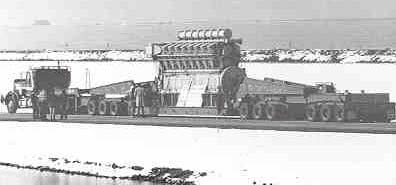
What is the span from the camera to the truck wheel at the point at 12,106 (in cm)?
6384

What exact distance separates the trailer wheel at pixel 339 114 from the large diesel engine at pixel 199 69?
9.69 meters

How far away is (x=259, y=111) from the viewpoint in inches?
1988

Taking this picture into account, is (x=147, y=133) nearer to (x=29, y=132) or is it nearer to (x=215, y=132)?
(x=215, y=132)

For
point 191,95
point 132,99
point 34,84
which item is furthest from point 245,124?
point 34,84

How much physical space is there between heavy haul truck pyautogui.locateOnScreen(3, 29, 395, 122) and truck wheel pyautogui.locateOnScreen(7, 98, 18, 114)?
590 centimetres

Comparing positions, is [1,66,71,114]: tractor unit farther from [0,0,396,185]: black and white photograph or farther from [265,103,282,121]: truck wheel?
[265,103,282,121]: truck wheel

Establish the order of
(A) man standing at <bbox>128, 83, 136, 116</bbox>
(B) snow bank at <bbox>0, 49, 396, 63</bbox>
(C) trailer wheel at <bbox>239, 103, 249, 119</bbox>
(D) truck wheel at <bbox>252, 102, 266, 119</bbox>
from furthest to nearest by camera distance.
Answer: (B) snow bank at <bbox>0, 49, 396, 63</bbox> → (A) man standing at <bbox>128, 83, 136, 116</bbox> → (C) trailer wheel at <bbox>239, 103, 249, 119</bbox> → (D) truck wheel at <bbox>252, 102, 266, 119</bbox>

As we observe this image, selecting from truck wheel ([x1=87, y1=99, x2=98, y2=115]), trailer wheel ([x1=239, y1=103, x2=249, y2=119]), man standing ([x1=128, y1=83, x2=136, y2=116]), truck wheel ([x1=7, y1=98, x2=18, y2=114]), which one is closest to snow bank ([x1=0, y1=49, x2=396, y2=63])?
truck wheel ([x1=7, y1=98, x2=18, y2=114])

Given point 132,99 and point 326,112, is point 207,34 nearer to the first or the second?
point 132,99

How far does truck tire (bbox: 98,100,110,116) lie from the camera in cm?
5775

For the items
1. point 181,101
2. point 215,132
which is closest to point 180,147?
point 215,132

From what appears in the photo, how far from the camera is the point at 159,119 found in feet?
170

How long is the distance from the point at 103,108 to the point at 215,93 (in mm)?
7750

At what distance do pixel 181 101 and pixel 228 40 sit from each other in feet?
15.7
